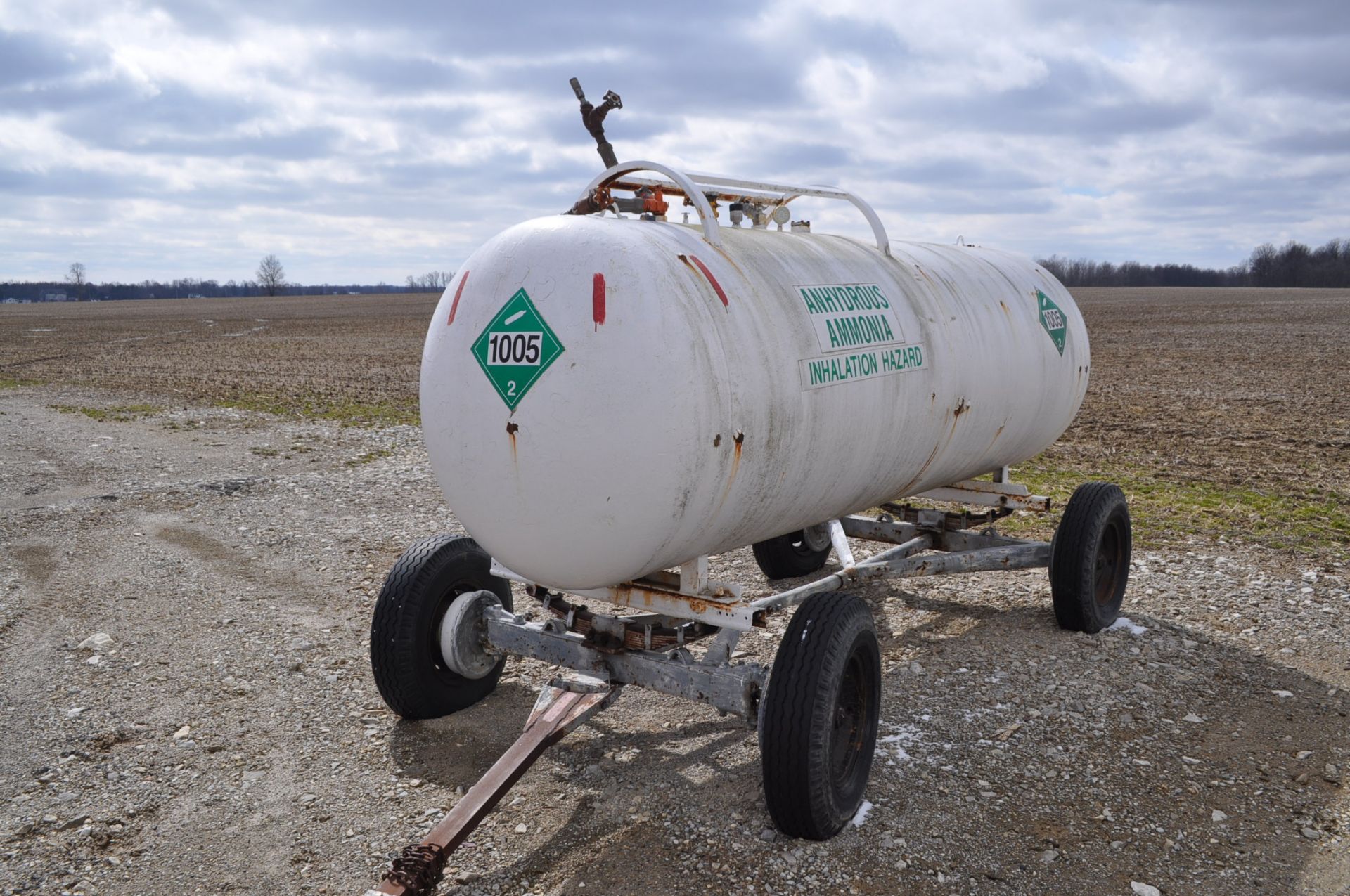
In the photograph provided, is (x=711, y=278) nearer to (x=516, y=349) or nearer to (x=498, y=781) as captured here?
(x=516, y=349)

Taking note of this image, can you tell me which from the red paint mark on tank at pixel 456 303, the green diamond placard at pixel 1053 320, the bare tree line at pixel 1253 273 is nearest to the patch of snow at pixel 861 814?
the red paint mark on tank at pixel 456 303

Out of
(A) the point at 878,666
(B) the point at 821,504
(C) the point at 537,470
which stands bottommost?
(A) the point at 878,666

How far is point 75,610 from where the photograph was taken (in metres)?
6.86

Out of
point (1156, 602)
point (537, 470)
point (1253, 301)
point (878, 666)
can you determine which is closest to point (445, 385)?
point (537, 470)

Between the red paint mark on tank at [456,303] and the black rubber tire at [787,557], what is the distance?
385 centimetres

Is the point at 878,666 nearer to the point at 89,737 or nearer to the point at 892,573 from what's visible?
the point at 892,573

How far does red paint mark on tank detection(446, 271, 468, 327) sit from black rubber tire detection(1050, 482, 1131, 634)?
13.2 feet

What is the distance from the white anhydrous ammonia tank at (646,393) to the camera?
3.79 meters

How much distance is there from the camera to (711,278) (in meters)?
4.15

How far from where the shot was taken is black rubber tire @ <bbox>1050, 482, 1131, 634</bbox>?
242 inches

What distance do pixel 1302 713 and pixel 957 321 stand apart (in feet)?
8.94

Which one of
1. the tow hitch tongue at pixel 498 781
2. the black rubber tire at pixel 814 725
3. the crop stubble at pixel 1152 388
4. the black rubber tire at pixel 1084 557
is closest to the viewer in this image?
the tow hitch tongue at pixel 498 781

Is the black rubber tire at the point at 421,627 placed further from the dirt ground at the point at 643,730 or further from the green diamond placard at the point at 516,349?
the green diamond placard at the point at 516,349

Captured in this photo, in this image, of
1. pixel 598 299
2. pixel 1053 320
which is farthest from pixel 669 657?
pixel 1053 320
